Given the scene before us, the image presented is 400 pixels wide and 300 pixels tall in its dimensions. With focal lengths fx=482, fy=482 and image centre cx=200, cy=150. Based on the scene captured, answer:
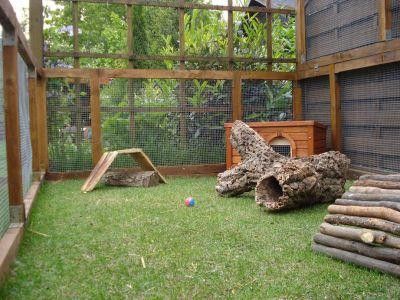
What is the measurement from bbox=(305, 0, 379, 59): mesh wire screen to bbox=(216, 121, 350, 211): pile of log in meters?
1.74

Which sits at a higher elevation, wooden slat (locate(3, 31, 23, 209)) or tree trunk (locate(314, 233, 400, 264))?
wooden slat (locate(3, 31, 23, 209))

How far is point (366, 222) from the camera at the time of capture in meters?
2.63

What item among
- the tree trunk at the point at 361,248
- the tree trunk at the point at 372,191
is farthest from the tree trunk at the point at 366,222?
the tree trunk at the point at 372,191

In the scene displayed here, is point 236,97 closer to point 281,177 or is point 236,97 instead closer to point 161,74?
point 161,74

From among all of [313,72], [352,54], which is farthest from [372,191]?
[313,72]

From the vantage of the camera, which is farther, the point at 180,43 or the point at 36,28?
the point at 180,43

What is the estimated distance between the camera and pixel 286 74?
7.14m

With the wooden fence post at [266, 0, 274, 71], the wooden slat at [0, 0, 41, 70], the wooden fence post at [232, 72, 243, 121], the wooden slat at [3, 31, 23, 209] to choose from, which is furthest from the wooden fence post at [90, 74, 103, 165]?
the wooden slat at [3, 31, 23, 209]

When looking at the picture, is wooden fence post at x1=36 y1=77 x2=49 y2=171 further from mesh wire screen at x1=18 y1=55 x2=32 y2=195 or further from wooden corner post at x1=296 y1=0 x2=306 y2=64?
wooden corner post at x1=296 y1=0 x2=306 y2=64

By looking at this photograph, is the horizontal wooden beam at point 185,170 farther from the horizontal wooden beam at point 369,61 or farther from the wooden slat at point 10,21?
the wooden slat at point 10,21

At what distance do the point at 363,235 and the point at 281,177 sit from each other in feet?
4.87

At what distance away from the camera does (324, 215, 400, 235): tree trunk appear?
2.47 metres

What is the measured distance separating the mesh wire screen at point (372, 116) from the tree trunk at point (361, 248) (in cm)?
277

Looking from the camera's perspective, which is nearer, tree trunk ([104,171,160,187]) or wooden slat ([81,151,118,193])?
wooden slat ([81,151,118,193])
